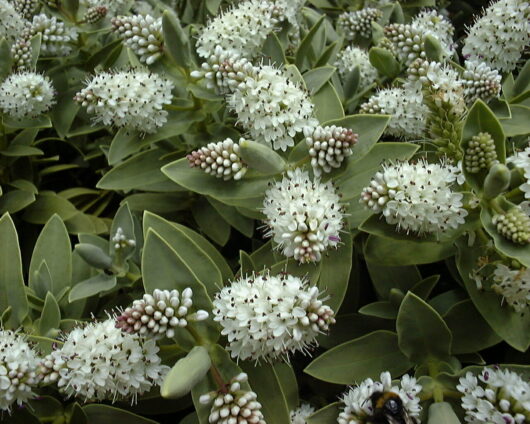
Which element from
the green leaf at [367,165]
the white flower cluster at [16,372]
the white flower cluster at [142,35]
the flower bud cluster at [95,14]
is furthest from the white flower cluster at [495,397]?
the flower bud cluster at [95,14]

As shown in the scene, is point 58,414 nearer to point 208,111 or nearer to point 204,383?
point 204,383

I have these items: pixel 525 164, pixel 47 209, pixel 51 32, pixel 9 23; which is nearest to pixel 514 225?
pixel 525 164

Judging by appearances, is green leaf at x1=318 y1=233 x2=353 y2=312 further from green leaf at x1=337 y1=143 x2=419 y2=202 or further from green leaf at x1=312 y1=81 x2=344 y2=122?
green leaf at x1=312 y1=81 x2=344 y2=122

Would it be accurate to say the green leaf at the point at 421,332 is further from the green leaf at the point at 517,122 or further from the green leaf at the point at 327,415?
the green leaf at the point at 517,122

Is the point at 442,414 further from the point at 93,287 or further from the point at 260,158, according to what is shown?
the point at 93,287

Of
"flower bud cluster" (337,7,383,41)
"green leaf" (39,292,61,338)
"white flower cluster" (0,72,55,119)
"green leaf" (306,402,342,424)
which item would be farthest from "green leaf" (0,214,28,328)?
"flower bud cluster" (337,7,383,41)
